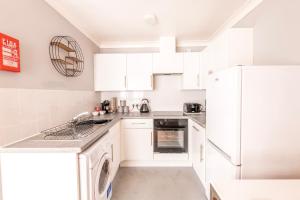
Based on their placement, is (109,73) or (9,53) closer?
(9,53)

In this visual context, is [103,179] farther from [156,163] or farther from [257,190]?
[257,190]

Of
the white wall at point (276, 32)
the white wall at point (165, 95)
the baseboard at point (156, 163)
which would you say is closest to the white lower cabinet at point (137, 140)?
the baseboard at point (156, 163)

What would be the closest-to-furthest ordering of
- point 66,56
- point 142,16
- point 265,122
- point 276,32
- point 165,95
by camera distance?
point 265,122 → point 276,32 → point 66,56 → point 142,16 → point 165,95

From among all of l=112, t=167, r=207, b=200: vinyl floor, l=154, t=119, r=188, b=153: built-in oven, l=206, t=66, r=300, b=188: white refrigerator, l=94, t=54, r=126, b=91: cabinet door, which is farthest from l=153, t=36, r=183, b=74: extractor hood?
l=206, t=66, r=300, b=188: white refrigerator

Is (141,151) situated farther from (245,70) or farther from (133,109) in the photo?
(245,70)

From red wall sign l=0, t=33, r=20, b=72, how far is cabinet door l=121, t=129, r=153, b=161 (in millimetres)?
1769

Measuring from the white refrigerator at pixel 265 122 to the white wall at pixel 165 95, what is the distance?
2.07 metres

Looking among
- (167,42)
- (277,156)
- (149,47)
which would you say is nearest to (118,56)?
(149,47)

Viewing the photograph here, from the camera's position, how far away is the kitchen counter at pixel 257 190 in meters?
0.75

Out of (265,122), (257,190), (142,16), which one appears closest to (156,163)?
(265,122)

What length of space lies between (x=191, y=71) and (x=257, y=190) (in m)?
2.39

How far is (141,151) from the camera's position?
107 inches

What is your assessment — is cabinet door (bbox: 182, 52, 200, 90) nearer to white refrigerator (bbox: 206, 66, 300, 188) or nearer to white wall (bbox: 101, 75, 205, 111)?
white wall (bbox: 101, 75, 205, 111)

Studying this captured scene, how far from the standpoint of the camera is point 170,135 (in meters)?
2.70
